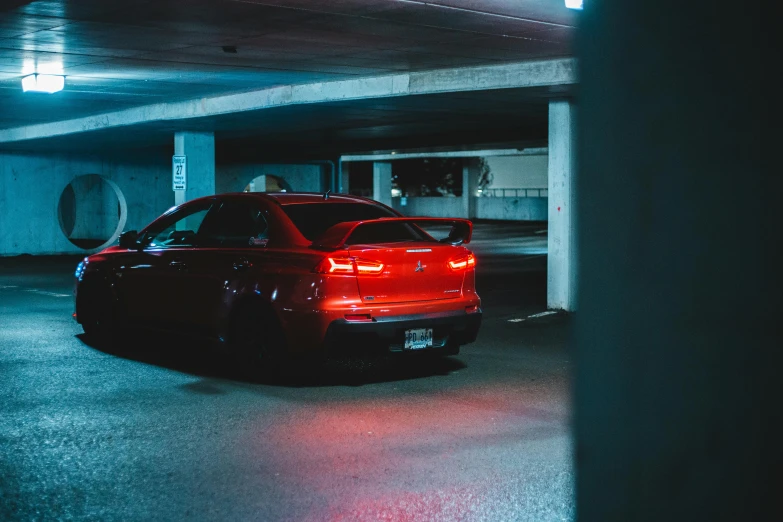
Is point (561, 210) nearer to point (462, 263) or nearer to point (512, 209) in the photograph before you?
point (462, 263)

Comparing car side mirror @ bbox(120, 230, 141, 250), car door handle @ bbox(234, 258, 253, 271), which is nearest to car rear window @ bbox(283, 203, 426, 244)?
car door handle @ bbox(234, 258, 253, 271)

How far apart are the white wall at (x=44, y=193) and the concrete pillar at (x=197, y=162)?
9.23m

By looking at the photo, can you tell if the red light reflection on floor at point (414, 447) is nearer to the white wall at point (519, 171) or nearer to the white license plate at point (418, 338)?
the white license plate at point (418, 338)

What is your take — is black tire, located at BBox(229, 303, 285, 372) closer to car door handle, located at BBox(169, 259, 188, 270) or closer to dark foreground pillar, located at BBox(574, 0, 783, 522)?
car door handle, located at BBox(169, 259, 188, 270)

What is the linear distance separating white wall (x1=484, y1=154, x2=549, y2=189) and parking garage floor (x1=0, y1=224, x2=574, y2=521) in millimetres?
56998

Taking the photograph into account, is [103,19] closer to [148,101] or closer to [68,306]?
[68,306]

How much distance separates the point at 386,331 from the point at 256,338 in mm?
1275

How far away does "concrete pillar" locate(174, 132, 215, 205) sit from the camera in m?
20.5

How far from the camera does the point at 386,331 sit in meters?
7.88

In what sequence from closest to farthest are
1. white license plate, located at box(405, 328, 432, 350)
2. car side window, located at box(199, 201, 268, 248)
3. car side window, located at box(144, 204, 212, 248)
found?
white license plate, located at box(405, 328, 432, 350) < car side window, located at box(199, 201, 268, 248) < car side window, located at box(144, 204, 212, 248)

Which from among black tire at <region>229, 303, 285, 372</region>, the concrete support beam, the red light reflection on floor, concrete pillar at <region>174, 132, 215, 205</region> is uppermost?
the concrete support beam

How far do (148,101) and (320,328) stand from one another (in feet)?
38.7

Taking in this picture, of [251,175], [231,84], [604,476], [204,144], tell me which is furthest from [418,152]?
[604,476]

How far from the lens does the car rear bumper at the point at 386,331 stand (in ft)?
25.5
